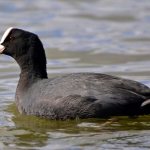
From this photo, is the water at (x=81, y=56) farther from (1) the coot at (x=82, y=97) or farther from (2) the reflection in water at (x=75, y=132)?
(1) the coot at (x=82, y=97)

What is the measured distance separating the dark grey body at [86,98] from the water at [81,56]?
0.16 meters

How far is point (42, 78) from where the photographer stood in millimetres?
10227

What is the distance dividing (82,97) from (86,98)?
59 millimetres

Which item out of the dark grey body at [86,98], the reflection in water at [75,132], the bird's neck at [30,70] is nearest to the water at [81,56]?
the reflection in water at [75,132]

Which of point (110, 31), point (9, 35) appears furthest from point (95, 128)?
point (110, 31)

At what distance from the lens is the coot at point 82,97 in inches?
357

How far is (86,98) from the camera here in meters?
9.17

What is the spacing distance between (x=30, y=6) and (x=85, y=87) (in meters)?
8.32

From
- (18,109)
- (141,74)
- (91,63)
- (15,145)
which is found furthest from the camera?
(91,63)

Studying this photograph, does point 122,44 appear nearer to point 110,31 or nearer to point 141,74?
point 110,31

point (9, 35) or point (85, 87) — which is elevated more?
point (9, 35)

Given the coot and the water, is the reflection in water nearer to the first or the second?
the water

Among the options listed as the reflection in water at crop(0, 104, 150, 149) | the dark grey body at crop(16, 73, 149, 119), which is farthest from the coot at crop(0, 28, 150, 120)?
the reflection in water at crop(0, 104, 150, 149)

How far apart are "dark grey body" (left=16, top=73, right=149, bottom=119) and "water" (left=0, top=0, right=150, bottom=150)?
0.54ft
